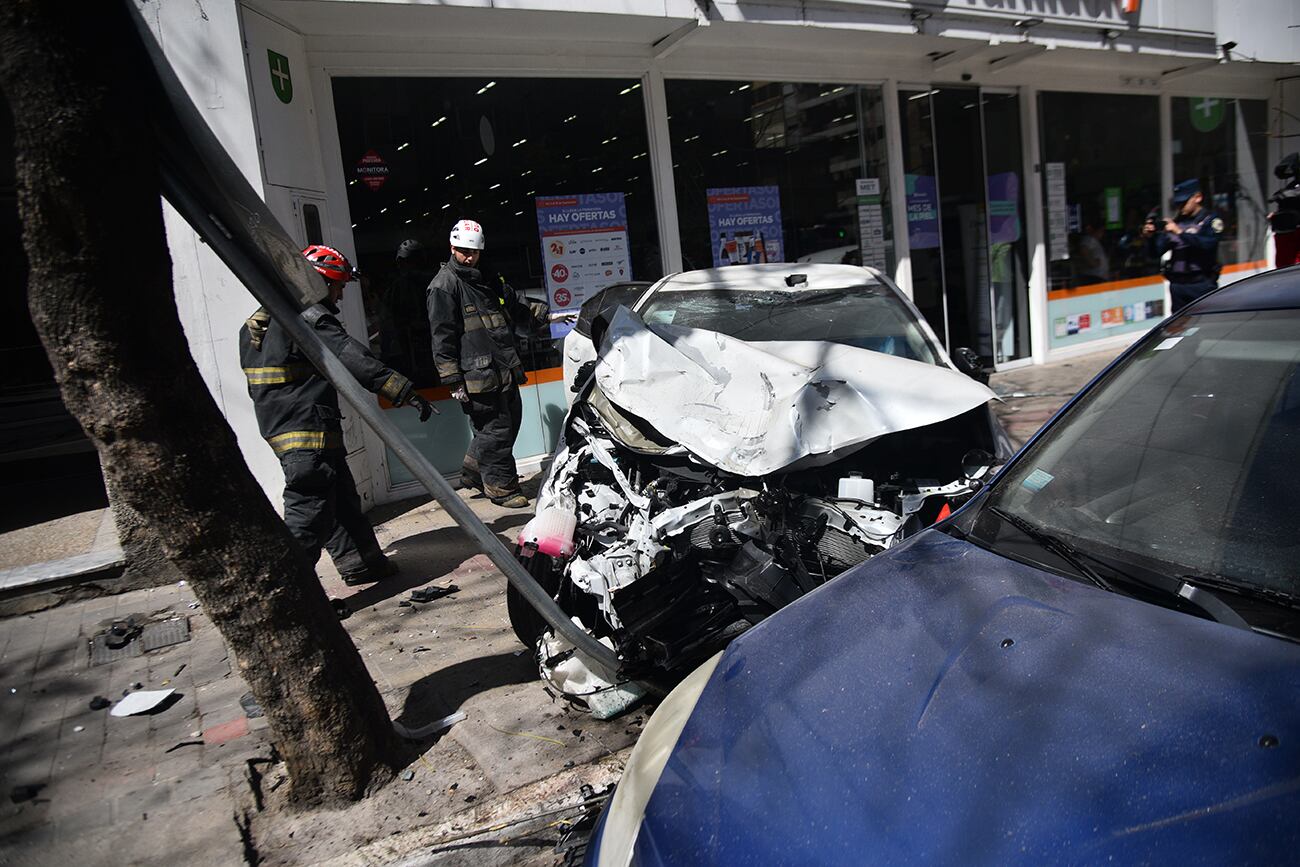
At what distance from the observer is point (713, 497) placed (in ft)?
10.9

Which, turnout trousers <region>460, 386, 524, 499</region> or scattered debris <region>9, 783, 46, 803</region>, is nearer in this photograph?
scattered debris <region>9, 783, 46, 803</region>

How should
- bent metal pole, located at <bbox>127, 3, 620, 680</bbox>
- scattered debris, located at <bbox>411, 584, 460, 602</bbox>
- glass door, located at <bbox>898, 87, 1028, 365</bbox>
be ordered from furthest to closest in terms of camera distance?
glass door, located at <bbox>898, 87, 1028, 365</bbox>
scattered debris, located at <bbox>411, 584, 460, 602</bbox>
bent metal pole, located at <bbox>127, 3, 620, 680</bbox>

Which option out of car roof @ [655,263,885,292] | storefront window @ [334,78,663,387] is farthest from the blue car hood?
storefront window @ [334,78,663,387]

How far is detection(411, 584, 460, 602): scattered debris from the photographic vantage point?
4801 mm

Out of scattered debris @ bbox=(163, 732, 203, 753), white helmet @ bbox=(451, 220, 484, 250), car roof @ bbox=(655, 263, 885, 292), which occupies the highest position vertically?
white helmet @ bbox=(451, 220, 484, 250)

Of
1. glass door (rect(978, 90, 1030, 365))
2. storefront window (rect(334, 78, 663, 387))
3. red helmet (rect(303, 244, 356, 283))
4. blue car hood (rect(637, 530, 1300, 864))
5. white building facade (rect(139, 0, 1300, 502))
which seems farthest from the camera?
glass door (rect(978, 90, 1030, 365))

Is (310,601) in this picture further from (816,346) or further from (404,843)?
(816,346)

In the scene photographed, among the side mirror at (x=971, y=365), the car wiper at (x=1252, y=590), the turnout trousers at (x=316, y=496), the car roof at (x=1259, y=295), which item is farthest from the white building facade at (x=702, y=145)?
A: the car wiper at (x=1252, y=590)

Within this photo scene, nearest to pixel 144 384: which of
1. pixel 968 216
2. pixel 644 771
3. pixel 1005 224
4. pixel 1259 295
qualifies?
pixel 644 771

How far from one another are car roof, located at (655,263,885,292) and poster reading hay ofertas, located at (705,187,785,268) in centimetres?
353

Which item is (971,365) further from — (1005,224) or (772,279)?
(1005,224)

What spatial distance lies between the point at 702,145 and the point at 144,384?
6.69m

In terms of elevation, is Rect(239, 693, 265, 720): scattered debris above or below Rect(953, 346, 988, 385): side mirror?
below

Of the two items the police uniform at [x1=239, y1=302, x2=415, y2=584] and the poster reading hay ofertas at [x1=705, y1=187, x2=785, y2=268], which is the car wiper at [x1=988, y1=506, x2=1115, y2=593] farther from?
the poster reading hay ofertas at [x1=705, y1=187, x2=785, y2=268]
